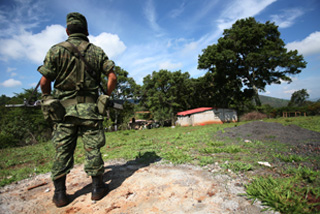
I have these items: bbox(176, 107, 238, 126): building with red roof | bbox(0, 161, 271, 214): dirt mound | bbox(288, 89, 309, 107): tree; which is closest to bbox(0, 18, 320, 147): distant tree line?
bbox(176, 107, 238, 126): building with red roof

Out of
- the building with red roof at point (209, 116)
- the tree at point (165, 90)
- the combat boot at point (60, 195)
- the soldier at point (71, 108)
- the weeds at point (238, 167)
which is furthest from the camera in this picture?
the tree at point (165, 90)

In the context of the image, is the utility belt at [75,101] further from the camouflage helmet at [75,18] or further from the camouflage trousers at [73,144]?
the camouflage helmet at [75,18]

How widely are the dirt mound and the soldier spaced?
0.22 metres

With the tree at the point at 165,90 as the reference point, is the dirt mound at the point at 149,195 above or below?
below

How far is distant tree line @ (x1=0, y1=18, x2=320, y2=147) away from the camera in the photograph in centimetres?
2102

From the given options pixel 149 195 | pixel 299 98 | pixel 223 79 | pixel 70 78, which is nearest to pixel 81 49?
pixel 70 78

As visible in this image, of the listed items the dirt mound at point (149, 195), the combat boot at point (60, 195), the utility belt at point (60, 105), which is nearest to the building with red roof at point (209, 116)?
the dirt mound at point (149, 195)

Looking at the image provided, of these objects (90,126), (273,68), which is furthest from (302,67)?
(90,126)

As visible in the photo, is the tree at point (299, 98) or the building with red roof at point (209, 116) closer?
the building with red roof at point (209, 116)

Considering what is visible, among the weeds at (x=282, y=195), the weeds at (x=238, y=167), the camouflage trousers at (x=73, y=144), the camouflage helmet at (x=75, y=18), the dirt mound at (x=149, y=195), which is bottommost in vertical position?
the dirt mound at (x=149, y=195)

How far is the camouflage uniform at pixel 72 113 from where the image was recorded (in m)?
2.13

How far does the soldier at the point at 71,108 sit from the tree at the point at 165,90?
2509 cm

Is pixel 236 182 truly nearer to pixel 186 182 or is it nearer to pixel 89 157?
pixel 186 182

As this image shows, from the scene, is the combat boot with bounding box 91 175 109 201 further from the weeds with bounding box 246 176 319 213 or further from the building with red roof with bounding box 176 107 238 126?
the building with red roof with bounding box 176 107 238 126
